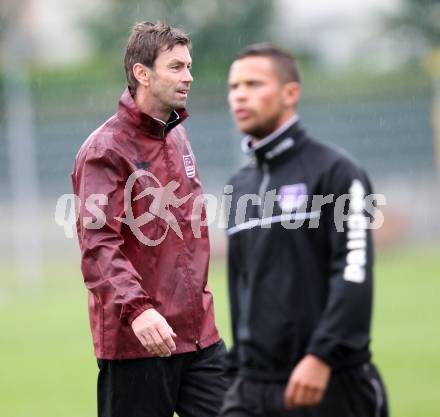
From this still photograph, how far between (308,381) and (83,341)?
10.3 metres

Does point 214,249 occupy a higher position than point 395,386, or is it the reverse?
point 214,249

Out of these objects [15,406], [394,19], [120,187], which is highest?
[394,19]

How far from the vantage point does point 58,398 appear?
10.5 metres

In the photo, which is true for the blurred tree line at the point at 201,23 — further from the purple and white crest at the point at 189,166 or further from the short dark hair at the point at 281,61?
the short dark hair at the point at 281,61

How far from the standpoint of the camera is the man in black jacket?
14.8ft

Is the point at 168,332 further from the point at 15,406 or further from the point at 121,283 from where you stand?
the point at 15,406

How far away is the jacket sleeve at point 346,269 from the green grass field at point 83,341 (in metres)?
4.43

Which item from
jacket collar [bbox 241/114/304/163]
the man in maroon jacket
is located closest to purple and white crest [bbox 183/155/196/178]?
the man in maroon jacket

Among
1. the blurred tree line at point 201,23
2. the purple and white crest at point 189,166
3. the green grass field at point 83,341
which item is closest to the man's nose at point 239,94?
the purple and white crest at point 189,166

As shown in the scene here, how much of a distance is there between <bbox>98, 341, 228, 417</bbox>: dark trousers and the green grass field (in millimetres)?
3275

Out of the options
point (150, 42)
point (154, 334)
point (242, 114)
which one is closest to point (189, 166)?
point (150, 42)

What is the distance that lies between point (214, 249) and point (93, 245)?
56.9 ft

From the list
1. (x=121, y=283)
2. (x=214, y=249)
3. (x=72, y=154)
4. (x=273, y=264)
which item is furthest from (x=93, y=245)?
(x=72, y=154)

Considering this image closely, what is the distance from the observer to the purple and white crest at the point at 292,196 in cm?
464
